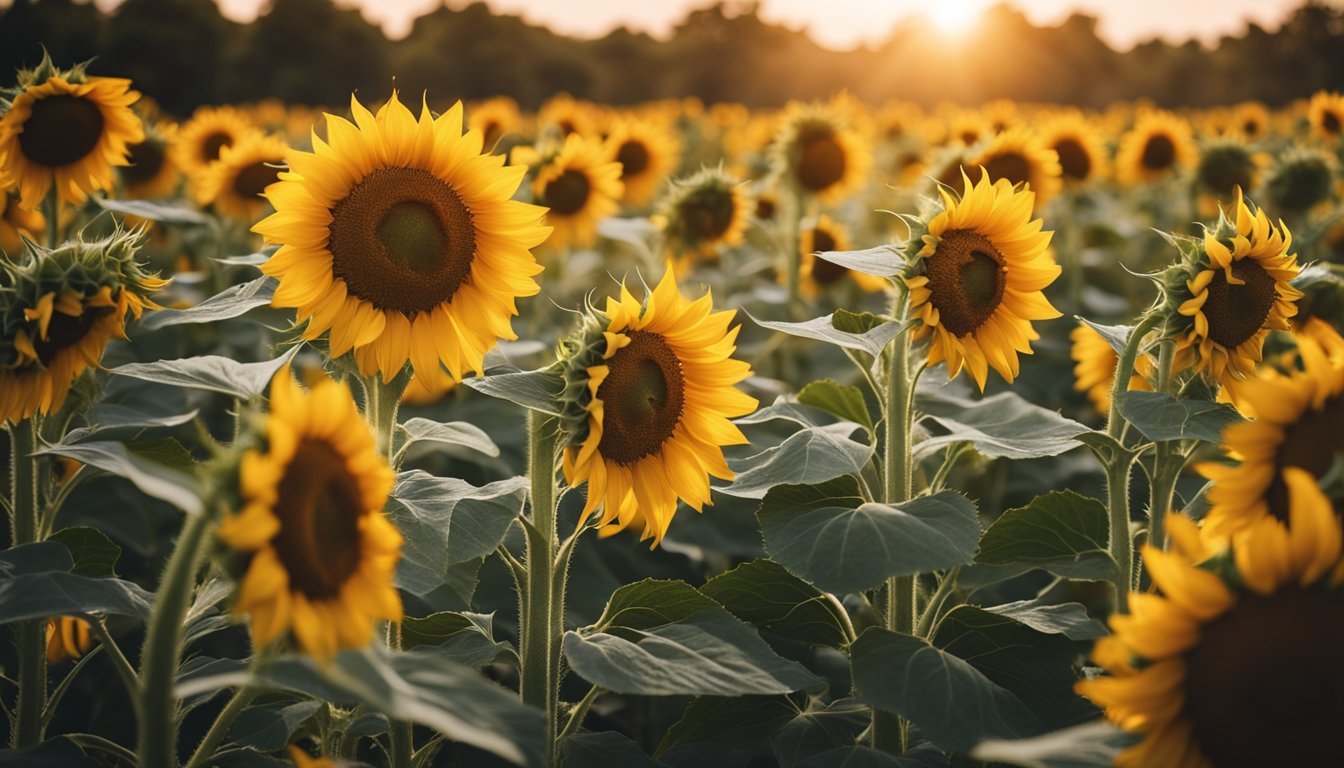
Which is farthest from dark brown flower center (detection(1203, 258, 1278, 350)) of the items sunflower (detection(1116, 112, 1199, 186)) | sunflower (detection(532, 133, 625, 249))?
sunflower (detection(1116, 112, 1199, 186))

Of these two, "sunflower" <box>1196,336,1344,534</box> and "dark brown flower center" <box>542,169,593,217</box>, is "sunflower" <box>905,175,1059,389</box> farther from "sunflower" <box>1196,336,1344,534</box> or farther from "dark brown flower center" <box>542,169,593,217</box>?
"dark brown flower center" <box>542,169,593,217</box>

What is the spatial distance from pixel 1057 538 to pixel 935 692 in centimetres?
48

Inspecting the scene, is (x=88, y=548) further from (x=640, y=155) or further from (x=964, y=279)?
(x=640, y=155)

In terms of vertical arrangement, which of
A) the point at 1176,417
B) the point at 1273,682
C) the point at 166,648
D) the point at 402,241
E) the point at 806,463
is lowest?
the point at 166,648

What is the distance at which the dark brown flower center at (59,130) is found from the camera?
8.97 ft

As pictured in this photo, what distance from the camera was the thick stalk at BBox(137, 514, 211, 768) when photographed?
1.29m

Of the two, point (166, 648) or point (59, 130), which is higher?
point (59, 130)

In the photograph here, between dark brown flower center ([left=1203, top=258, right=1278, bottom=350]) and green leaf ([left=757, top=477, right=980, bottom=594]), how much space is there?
613 millimetres

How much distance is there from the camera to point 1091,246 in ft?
24.9

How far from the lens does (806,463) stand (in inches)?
74.5

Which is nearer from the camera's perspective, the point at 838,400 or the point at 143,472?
the point at 143,472

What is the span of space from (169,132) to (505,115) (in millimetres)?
2409

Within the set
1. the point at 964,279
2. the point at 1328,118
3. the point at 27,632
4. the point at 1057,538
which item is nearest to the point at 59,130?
the point at 27,632

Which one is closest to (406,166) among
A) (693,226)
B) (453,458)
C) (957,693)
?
(957,693)
